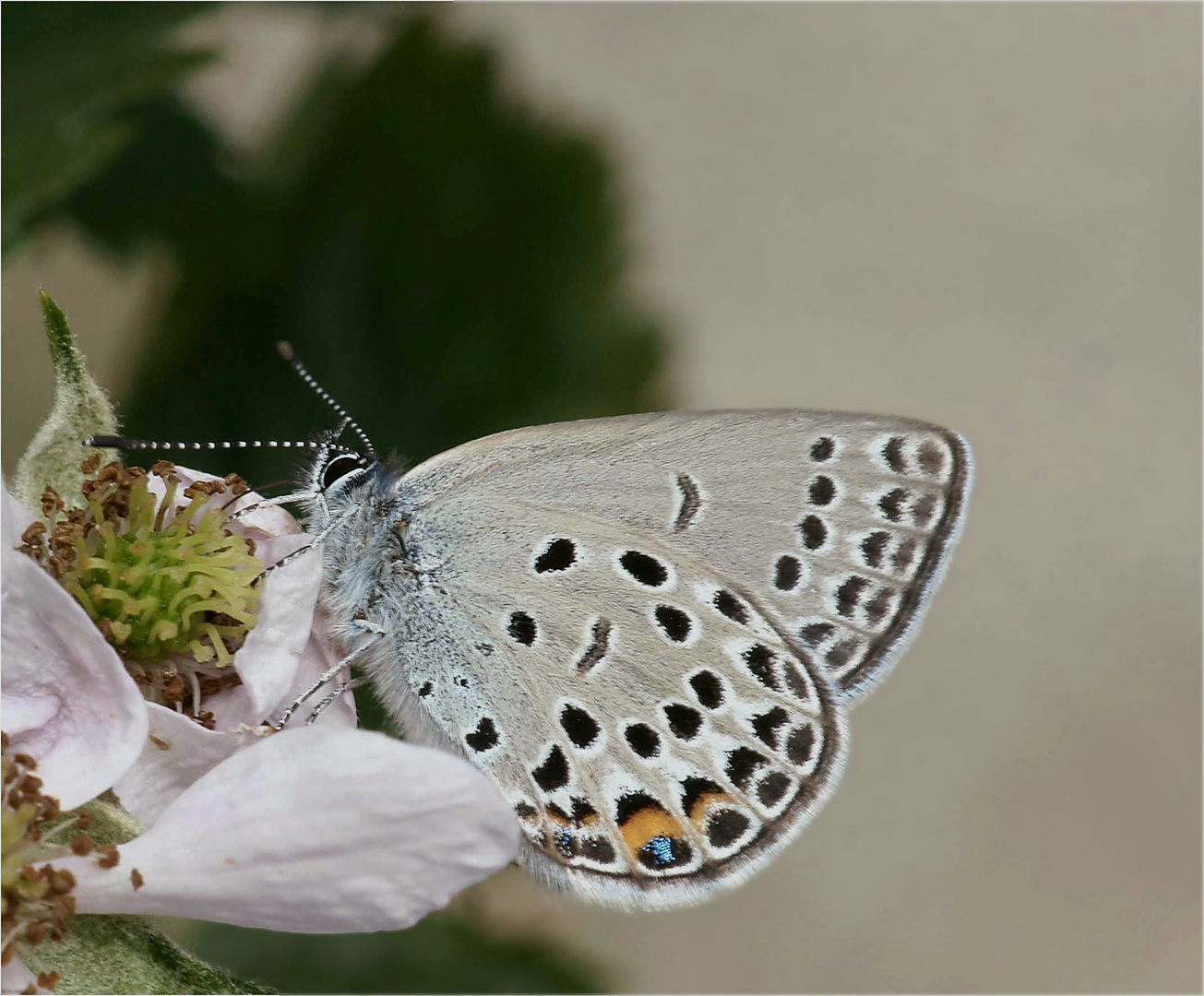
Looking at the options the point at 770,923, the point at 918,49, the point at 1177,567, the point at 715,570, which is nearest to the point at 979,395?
the point at 1177,567

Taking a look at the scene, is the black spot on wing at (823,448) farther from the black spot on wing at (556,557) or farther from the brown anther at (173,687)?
the brown anther at (173,687)

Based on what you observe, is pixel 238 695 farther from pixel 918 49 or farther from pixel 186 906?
pixel 918 49

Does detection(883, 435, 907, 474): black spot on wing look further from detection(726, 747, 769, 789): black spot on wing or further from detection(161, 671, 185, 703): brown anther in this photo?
detection(161, 671, 185, 703): brown anther

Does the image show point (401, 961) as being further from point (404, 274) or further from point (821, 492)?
point (821, 492)

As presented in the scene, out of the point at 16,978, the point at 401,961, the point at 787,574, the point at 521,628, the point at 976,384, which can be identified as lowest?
the point at 401,961

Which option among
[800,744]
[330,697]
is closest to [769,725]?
[800,744]

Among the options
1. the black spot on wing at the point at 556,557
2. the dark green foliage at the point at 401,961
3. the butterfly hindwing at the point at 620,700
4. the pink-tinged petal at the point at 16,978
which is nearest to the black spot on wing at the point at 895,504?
the butterfly hindwing at the point at 620,700

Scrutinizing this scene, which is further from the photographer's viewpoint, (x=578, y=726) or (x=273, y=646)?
(x=578, y=726)
